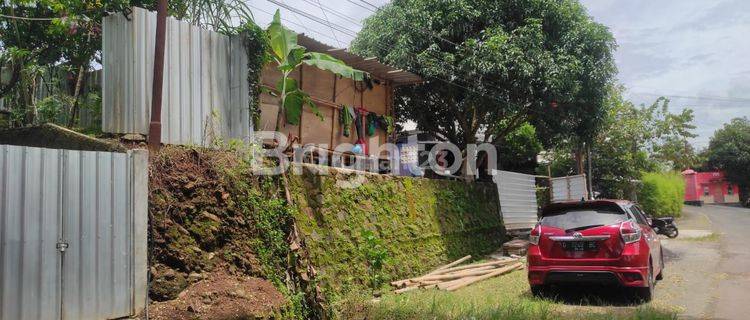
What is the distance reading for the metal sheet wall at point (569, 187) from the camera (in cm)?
1645

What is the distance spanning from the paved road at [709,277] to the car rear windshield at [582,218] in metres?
1.49

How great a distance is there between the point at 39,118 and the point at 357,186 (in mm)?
5249

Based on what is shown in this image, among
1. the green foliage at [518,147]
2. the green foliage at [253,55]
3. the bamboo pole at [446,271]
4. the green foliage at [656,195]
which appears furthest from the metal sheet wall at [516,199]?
the green foliage at [656,195]

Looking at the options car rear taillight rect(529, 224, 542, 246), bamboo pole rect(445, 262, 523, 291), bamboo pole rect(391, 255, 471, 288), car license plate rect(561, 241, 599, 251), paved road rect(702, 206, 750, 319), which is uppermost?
car rear taillight rect(529, 224, 542, 246)

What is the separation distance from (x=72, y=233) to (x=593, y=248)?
6.56 meters

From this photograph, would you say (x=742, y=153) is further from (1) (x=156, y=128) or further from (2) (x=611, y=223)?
(1) (x=156, y=128)

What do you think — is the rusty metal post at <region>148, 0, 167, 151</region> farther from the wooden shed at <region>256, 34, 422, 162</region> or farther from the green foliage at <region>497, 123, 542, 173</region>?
the green foliage at <region>497, 123, 542, 173</region>

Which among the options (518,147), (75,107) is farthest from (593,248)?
(518,147)

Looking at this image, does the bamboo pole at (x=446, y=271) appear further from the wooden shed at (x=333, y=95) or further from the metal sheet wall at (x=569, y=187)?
the metal sheet wall at (x=569, y=187)

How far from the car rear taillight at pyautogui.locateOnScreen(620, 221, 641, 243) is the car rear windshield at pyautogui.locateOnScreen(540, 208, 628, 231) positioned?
0.41ft

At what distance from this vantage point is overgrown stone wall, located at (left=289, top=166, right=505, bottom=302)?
823cm

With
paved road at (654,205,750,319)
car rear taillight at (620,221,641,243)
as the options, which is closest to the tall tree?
paved road at (654,205,750,319)

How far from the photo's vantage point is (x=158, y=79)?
6695mm

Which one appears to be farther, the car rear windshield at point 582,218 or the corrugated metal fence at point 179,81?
the car rear windshield at point 582,218
